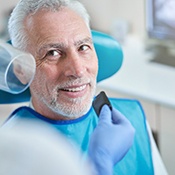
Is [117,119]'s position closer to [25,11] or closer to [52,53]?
[52,53]

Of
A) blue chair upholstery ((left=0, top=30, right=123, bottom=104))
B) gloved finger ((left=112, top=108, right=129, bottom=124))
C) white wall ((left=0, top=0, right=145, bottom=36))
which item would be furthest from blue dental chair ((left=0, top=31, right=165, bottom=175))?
white wall ((left=0, top=0, right=145, bottom=36))

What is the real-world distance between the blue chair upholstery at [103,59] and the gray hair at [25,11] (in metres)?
0.17

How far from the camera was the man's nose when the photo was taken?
1233mm

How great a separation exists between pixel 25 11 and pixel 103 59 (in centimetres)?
33

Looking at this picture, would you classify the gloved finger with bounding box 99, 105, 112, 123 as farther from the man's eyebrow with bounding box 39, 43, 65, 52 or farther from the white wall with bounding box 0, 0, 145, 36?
the white wall with bounding box 0, 0, 145, 36

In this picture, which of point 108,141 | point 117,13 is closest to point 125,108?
point 108,141

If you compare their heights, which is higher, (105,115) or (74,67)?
(74,67)

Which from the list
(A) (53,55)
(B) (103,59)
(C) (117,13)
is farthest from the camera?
(C) (117,13)

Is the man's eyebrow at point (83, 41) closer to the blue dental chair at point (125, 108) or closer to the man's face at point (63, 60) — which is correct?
the man's face at point (63, 60)

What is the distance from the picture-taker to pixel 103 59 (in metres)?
1.49

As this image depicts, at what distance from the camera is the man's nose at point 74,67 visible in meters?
1.23

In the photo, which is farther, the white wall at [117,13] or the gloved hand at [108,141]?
the white wall at [117,13]

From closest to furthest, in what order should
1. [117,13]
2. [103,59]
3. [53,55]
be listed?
[53,55] → [103,59] → [117,13]

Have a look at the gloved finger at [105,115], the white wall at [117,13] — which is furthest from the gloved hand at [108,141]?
the white wall at [117,13]
